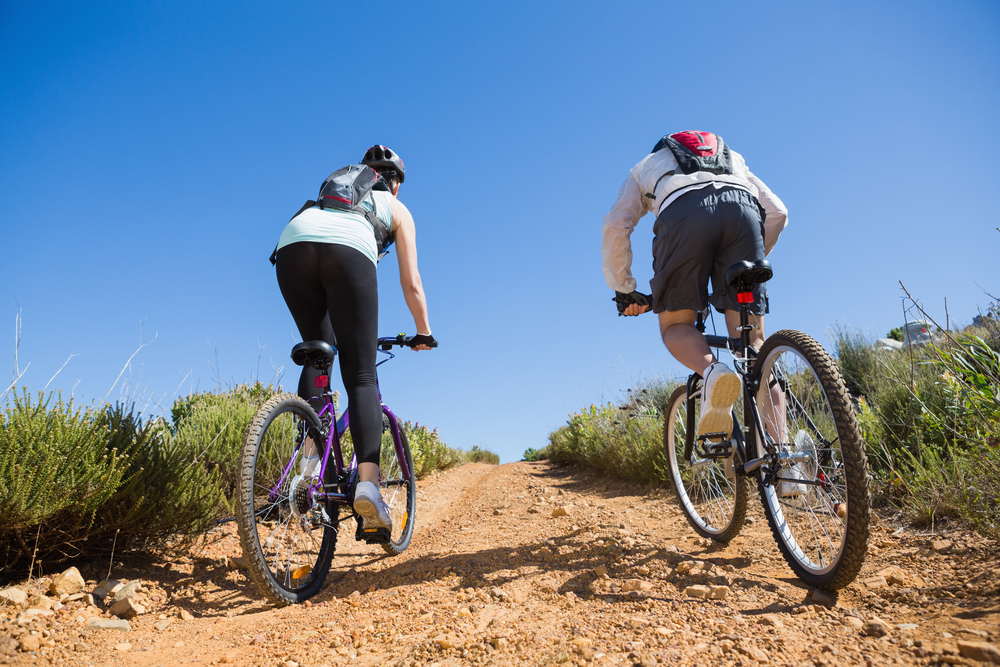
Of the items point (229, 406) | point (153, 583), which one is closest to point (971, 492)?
point (153, 583)

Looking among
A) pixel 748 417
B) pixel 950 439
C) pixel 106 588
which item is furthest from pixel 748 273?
pixel 106 588

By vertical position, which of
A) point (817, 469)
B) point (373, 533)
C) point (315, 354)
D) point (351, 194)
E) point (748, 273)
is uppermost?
point (351, 194)

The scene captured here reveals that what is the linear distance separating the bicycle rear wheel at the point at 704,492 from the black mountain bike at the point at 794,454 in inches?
0.4

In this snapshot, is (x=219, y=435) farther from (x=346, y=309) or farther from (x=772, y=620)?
(x=772, y=620)

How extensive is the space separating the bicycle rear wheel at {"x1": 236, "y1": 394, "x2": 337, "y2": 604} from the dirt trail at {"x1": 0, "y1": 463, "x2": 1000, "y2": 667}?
0.47ft

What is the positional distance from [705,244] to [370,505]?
1947 millimetres

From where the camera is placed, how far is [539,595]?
213 centimetres

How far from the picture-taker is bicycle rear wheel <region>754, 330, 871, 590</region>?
180 cm

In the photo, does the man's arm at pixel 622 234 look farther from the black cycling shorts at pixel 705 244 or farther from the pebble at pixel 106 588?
the pebble at pixel 106 588

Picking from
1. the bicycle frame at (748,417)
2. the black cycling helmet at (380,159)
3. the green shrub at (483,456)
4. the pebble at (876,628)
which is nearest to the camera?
the pebble at (876,628)

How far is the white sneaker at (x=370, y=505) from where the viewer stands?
2484 mm

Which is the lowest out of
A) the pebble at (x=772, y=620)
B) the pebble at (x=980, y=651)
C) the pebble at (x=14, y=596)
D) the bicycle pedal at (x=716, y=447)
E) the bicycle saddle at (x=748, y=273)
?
the pebble at (x=772, y=620)

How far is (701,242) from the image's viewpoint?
7.98ft

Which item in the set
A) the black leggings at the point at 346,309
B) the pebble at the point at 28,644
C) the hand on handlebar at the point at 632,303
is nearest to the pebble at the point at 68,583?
the pebble at the point at 28,644
